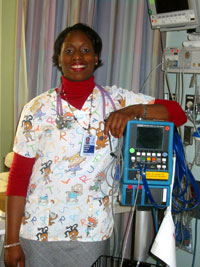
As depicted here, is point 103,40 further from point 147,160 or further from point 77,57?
point 147,160

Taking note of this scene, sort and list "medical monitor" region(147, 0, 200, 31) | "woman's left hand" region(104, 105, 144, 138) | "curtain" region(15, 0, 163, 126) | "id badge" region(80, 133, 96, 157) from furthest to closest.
Answer: 1. "medical monitor" region(147, 0, 200, 31)
2. "curtain" region(15, 0, 163, 126)
3. "id badge" region(80, 133, 96, 157)
4. "woman's left hand" region(104, 105, 144, 138)

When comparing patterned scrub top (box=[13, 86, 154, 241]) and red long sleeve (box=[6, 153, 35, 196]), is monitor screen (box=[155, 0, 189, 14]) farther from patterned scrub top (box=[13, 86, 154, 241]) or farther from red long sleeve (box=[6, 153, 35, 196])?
red long sleeve (box=[6, 153, 35, 196])

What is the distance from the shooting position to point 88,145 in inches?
60.7

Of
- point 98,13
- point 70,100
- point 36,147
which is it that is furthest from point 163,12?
point 36,147

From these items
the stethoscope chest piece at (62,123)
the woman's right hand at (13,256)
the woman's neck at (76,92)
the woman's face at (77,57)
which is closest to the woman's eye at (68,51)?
the woman's face at (77,57)

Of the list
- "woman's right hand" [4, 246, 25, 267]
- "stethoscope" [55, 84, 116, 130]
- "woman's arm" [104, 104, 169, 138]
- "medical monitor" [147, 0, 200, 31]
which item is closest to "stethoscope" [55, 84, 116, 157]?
"stethoscope" [55, 84, 116, 130]

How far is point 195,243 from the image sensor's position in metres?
2.33

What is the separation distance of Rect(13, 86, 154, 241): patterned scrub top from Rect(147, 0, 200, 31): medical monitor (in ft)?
2.89

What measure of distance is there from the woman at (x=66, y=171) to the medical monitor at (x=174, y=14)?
73 cm

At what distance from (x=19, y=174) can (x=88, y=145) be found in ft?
1.02

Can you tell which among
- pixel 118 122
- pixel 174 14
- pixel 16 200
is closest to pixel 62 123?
pixel 118 122

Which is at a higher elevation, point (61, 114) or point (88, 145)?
point (61, 114)

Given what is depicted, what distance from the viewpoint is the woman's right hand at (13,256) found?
1.60 metres

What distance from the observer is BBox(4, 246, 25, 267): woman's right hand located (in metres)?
1.60
